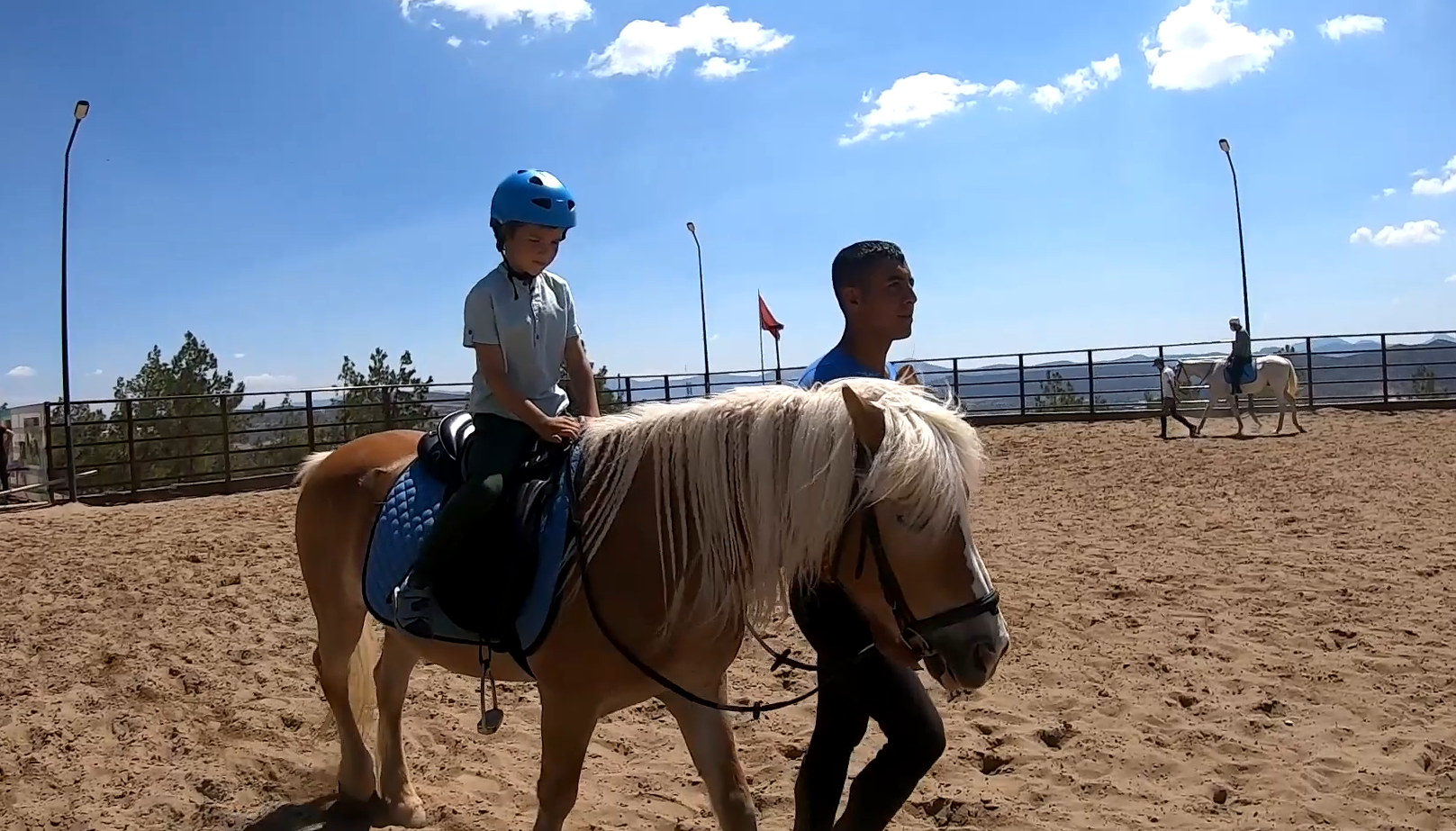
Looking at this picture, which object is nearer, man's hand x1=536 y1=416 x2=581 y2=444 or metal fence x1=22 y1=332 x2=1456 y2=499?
man's hand x1=536 y1=416 x2=581 y2=444

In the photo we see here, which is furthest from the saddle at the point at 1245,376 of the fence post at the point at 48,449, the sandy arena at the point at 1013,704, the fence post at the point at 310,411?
the fence post at the point at 48,449

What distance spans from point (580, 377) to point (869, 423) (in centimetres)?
119

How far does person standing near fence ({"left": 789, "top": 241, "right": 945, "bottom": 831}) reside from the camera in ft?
7.26

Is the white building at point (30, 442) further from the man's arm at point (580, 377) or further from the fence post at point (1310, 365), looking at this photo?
the fence post at point (1310, 365)

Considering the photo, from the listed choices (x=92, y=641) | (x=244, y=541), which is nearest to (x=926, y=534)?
(x=92, y=641)

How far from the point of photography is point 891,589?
6.13ft

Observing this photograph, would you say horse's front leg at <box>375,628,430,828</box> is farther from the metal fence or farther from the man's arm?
the metal fence

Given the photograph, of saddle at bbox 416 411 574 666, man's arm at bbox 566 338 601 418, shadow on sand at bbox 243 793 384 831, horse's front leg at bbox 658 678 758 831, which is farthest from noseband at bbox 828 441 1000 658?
shadow on sand at bbox 243 793 384 831

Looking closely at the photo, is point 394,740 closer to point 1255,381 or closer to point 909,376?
point 909,376

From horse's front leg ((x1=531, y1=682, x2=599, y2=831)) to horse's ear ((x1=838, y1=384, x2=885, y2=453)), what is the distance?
94 cm

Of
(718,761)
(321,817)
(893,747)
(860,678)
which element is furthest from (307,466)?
(893,747)

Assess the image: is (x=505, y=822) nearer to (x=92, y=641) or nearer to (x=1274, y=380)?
(x=92, y=641)

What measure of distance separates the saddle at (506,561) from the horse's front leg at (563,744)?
0.51 feet

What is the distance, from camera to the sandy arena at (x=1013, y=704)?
3156mm
